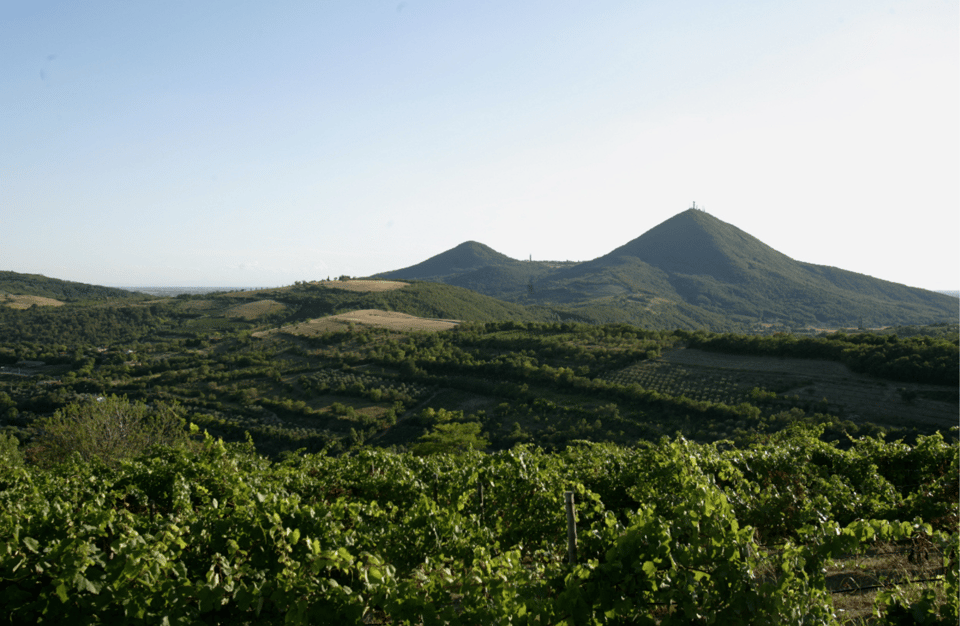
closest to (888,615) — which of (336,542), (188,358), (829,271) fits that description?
(336,542)

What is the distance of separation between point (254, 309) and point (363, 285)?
27.6m

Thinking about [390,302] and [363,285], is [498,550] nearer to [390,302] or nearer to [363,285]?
[390,302]

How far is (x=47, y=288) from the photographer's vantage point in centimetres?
14888

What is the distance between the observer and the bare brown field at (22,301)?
10772cm

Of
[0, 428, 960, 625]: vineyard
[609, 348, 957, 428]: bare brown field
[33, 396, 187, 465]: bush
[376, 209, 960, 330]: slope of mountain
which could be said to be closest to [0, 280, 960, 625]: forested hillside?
[0, 428, 960, 625]: vineyard

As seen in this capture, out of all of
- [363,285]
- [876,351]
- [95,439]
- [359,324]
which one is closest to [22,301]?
[363,285]

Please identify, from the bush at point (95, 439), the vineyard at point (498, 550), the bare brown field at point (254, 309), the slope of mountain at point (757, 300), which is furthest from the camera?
the slope of mountain at point (757, 300)

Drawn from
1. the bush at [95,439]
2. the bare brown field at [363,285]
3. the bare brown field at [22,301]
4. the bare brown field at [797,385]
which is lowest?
the bush at [95,439]

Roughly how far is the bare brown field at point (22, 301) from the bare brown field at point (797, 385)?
124 meters

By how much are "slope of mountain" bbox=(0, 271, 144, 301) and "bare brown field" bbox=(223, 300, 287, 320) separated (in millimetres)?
50458

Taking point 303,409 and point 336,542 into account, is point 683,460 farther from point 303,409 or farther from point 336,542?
point 303,409

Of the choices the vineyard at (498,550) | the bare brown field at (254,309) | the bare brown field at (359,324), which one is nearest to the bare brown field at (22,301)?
the bare brown field at (254,309)

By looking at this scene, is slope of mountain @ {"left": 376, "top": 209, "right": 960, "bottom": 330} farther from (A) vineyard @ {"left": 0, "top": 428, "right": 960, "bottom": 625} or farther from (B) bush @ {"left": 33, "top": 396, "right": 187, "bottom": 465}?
(A) vineyard @ {"left": 0, "top": 428, "right": 960, "bottom": 625}

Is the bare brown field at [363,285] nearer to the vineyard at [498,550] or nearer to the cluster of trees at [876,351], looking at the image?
the cluster of trees at [876,351]
